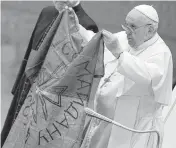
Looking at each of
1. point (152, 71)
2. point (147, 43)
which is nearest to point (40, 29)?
point (147, 43)

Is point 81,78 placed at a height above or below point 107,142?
above

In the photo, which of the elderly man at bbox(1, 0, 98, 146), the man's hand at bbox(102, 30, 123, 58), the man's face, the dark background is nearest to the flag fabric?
the man's hand at bbox(102, 30, 123, 58)

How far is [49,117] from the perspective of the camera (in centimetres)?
267

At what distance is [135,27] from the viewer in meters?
2.74

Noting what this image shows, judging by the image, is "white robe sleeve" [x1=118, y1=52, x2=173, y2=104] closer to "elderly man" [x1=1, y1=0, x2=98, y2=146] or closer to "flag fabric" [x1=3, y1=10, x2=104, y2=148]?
"flag fabric" [x1=3, y1=10, x2=104, y2=148]

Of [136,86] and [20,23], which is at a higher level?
[20,23]

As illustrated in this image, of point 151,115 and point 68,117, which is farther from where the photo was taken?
point 151,115

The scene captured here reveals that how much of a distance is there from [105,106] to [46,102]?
1.32 feet

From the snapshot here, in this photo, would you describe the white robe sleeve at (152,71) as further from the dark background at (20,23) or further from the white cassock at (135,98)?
the dark background at (20,23)

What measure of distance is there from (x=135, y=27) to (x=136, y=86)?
329 millimetres

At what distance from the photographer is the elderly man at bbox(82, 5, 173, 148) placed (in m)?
2.69

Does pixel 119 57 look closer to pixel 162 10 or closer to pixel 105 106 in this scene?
pixel 105 106

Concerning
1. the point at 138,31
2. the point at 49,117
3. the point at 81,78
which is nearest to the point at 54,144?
the point at 49,117

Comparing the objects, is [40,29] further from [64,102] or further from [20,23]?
[20,23]
